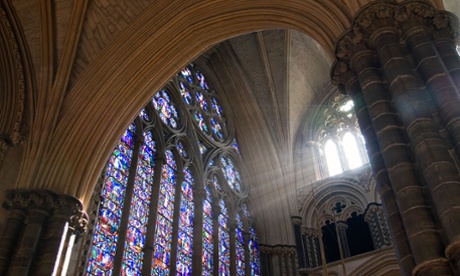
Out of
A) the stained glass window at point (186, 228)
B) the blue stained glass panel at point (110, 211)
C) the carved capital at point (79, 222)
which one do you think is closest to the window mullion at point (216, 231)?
the stained glass window at point (186, 228)

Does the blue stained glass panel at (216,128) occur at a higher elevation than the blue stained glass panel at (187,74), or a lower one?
lower

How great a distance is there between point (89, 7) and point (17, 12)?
1215 mm

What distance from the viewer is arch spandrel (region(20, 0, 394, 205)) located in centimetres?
852

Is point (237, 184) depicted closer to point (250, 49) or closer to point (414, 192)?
point (250, 49)

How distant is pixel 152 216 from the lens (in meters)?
9.90

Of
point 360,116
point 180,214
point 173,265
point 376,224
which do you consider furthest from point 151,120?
point 360,116

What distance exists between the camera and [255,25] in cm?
907

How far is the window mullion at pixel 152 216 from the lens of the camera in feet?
30.2

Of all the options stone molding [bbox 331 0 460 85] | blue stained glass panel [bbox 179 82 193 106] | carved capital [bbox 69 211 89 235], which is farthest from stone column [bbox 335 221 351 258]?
stone molding [bbox 331 0 460 85]

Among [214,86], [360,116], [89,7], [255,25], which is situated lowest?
[360,116]

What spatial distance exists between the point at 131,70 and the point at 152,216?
265 cm

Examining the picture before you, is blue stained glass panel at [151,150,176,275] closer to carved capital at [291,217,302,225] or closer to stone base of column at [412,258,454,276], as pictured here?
carved capital at [291,217,302,225]

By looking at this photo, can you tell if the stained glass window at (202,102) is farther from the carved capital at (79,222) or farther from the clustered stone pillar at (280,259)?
the carved capital at (79,222)

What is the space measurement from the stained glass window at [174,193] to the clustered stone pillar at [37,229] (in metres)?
0.75
